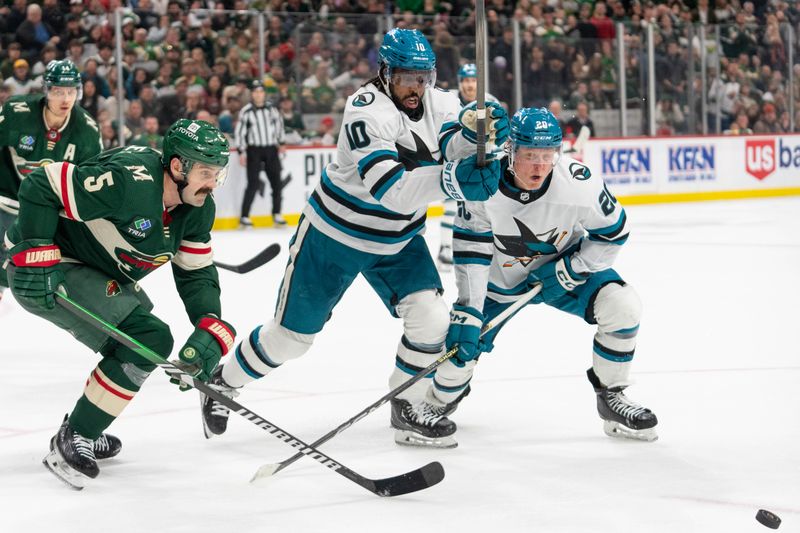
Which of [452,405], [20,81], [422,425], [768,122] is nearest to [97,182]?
[422,425]

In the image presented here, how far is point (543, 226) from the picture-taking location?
3.66m

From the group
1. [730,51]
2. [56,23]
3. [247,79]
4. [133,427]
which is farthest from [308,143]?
[133,427]

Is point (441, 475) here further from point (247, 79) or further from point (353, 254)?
point (247, 79)

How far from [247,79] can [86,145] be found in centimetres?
573

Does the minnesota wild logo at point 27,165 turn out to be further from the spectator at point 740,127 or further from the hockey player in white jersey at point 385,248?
the spectator at point 740,127

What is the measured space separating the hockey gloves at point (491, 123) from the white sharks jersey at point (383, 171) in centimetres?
12

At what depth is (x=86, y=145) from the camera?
17.3 feet

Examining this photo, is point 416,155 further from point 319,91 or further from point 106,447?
point 319,91

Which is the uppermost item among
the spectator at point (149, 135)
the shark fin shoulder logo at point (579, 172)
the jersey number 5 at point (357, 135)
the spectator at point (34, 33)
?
the spectator at point (34, 33)

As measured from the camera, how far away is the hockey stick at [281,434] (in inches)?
117

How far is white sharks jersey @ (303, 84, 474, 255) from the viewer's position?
326 cm

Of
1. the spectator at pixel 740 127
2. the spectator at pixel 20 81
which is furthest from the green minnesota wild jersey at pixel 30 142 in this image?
the spectator at pixel 740 127

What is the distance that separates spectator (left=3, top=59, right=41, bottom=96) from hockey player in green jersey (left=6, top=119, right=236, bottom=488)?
22.1 feet

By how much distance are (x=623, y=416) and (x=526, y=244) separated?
60cm
